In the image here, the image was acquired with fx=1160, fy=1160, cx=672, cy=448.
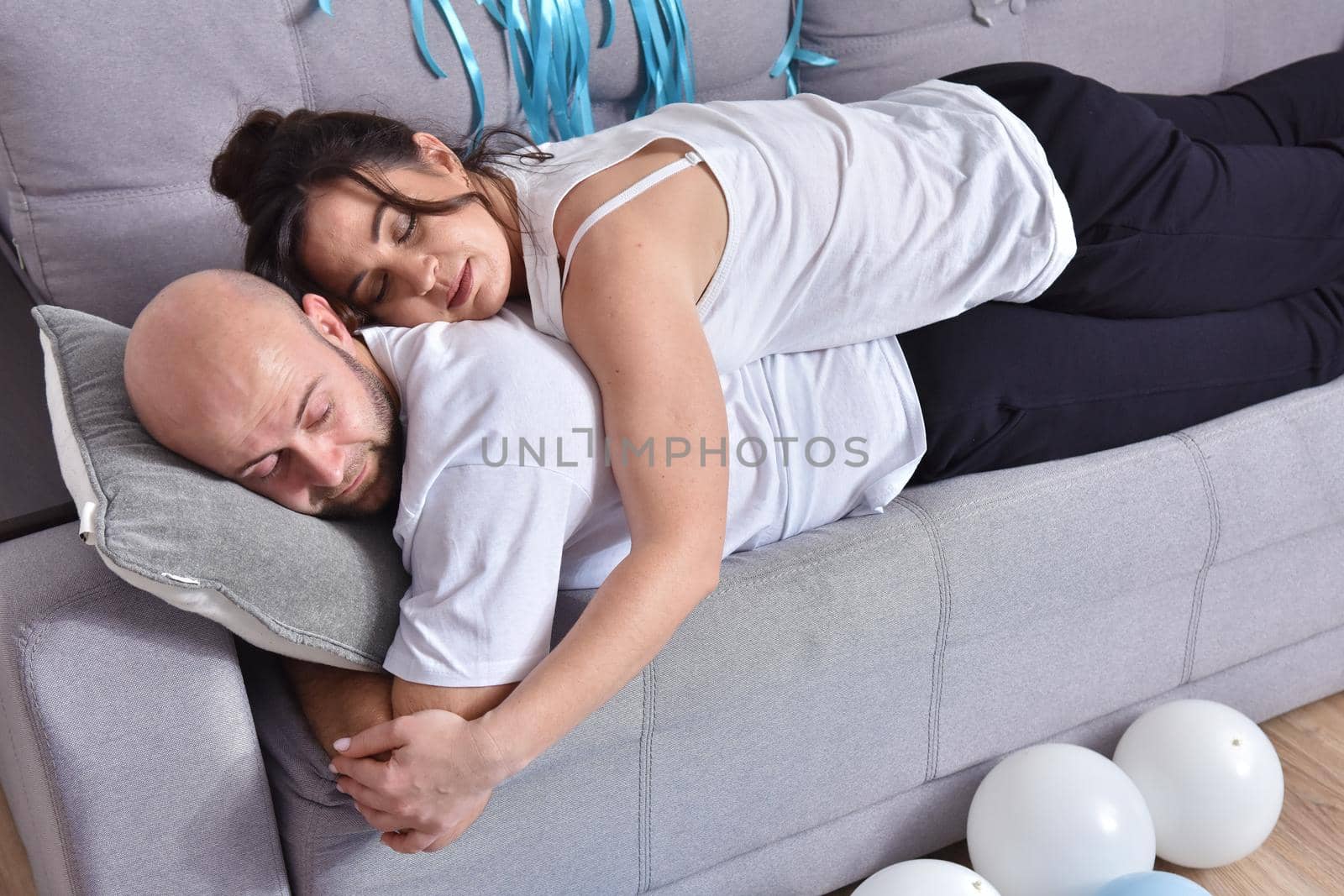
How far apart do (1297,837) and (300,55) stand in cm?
157

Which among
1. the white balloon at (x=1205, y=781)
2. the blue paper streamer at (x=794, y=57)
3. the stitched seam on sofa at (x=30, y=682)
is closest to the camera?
the stitched seam on sofa at (x=30, y=682)

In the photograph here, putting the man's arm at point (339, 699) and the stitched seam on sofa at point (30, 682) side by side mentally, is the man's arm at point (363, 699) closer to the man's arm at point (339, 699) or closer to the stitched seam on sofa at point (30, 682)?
the man's arm at point (339, 699)

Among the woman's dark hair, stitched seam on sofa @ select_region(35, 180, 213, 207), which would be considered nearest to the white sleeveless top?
the woman's dark hair

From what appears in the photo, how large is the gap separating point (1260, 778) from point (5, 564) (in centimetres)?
129

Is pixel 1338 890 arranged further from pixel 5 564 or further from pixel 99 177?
pixel 99 177

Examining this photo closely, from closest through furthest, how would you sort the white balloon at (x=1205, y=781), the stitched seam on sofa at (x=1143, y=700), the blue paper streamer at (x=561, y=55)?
the white balloon at (x=1205, y=781)
the stitched seam on sofa at (x=1143, y=700)
the blue paper streamer at (x=561, y=55)

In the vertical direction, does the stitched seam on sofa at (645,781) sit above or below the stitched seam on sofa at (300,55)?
below

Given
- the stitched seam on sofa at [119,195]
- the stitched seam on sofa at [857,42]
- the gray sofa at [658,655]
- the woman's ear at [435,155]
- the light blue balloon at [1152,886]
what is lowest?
the light blue balloon at [1152,886]

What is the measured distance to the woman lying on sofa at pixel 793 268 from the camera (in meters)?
1.04

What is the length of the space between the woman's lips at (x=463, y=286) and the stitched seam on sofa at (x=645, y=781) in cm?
42

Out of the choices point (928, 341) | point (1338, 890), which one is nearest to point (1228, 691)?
point (1338, 890)

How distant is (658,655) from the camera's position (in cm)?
112

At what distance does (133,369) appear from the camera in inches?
40.8

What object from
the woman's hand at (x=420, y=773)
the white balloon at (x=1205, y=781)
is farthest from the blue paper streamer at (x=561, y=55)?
the white balloon at (x=1205, y=781)
